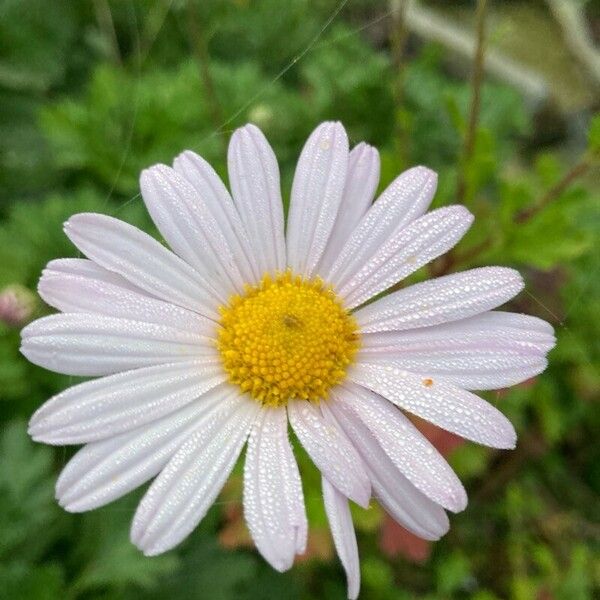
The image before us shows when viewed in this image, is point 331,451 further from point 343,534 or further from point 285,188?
point 285,188

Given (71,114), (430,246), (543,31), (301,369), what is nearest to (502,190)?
(430,246)

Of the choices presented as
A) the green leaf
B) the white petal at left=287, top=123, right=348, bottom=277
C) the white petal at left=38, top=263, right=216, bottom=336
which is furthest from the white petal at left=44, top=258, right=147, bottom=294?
the green leaf

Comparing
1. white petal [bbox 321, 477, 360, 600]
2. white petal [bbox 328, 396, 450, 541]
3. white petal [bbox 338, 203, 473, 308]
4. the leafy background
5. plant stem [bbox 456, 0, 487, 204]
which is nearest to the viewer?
white petal [bbox 321, 477, 360, 600]

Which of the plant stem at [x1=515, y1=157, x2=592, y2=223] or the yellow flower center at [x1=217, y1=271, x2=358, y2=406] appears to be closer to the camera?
the yellow flower center at [x1=217, y1=271, x2=358, y2=406]

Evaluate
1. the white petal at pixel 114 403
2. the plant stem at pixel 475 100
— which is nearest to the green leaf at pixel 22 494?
the white petal at pixel 114 403

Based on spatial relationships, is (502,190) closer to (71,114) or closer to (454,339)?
(454,339)

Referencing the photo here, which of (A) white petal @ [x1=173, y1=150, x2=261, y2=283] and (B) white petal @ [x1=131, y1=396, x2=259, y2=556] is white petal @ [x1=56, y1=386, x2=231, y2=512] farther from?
(A) white petal @ [x1=173, y1=150, x2=261, y2=283]

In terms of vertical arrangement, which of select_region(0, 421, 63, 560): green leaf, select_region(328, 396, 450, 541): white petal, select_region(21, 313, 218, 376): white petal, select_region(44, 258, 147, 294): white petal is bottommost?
select_region(0, 421, 63, 560): green leaf
